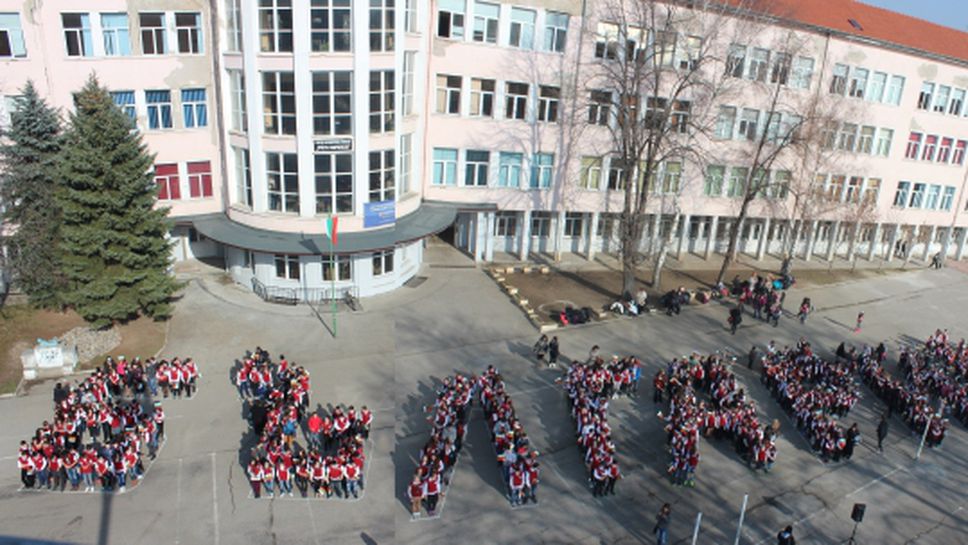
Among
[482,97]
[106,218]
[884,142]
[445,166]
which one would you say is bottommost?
[106,218]

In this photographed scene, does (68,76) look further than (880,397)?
Yes

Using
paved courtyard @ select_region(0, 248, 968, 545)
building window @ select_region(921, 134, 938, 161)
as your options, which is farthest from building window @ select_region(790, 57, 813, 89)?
paved courtyard @ select_region(0, 248, 968, 545)

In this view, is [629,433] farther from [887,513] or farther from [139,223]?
[139,223]

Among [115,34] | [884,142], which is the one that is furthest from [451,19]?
[884,142]

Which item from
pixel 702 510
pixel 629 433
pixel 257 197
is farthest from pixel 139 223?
pixel 702 510

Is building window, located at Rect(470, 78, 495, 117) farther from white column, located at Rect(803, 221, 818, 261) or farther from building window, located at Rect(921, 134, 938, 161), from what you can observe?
building window, located at Rect(921, 134, 938, 161)

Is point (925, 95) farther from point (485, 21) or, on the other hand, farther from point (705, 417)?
point (705, 417)
